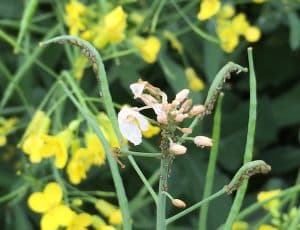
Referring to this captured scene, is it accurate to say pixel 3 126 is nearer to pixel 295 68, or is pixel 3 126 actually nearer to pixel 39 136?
pixel 39 136

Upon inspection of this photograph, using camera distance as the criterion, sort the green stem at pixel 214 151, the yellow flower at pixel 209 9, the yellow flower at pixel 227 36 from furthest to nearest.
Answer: the yellow flower at pixel 227 36
the yellow flower at pixel 209 9
the green stem at pixel 214 151

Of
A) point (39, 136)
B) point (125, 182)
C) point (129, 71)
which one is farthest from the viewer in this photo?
point (125, 182)

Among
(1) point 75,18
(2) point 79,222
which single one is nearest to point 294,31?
(1) point 75,18

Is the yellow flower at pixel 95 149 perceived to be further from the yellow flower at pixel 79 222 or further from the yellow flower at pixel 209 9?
the yellow flower at pixel 209 9

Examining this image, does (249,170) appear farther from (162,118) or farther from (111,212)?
(111,212)

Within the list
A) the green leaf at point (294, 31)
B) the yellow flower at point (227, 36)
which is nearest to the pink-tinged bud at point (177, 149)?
the yellow flower at point (227, 36)

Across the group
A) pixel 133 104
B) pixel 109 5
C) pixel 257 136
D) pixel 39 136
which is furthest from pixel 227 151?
pixel 39 136
